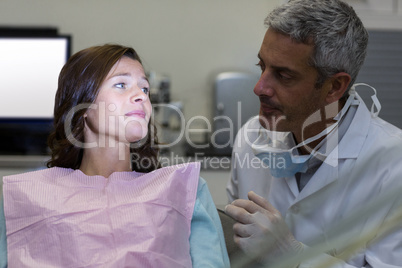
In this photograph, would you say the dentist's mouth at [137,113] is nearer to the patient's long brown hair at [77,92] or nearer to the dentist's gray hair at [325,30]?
the patient's long brown hair at [77,92]

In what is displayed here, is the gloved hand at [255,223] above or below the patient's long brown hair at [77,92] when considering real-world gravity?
below

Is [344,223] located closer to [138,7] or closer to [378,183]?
[378,183]

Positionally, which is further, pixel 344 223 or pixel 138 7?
pixel 138 7

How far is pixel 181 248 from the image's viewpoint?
103 cm

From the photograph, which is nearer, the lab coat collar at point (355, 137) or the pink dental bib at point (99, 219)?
the pink dental bib at point (99, 219)

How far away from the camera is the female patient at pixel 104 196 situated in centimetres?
99

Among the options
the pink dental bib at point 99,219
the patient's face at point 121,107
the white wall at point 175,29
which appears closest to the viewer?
the pink dental bib at point 99,219

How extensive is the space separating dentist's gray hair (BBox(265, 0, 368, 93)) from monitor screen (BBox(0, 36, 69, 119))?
5.99 feet

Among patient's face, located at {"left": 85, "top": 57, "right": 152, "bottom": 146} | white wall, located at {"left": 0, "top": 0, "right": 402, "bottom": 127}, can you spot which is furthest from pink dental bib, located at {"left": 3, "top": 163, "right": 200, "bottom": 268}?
white wall, located at {"left": 0, "top": 0, "right": 402, "bottom": 127}

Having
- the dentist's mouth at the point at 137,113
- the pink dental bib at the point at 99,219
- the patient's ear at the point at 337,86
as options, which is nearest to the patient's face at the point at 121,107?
the dentist's mouth at the point at 137,113

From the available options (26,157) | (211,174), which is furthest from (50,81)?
(211,174)

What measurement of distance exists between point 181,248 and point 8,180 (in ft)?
1.40

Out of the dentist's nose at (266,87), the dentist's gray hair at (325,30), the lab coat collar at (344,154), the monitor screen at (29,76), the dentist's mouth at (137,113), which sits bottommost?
the monitor screen at (29,76)

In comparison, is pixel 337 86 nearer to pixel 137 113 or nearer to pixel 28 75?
pixel 137 113
